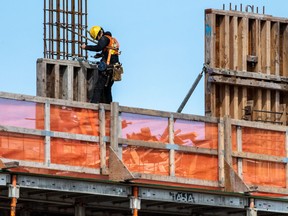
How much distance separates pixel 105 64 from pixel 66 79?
3.87 feet

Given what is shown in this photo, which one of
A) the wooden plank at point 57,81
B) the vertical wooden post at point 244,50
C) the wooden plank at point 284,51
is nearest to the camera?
the wooden plank at point 57,81

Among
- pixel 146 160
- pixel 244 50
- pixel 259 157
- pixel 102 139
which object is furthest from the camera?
pixel 244 50

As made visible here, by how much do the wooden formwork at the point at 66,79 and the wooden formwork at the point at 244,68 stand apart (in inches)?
212

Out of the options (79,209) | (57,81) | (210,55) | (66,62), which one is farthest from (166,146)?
(210,55)

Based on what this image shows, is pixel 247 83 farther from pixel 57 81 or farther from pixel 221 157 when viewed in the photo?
pixel 57 81

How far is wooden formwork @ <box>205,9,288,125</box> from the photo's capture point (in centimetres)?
4769

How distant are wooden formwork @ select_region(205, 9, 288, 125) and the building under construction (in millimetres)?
56

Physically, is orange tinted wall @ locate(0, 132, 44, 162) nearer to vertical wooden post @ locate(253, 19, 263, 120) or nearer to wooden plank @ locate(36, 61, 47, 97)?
wooden plank @ locate(36, 61, 47, 97)

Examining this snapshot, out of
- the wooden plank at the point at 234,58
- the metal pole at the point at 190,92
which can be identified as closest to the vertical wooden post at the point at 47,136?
the metal pole at the point at 190,92

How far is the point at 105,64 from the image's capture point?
42.6m

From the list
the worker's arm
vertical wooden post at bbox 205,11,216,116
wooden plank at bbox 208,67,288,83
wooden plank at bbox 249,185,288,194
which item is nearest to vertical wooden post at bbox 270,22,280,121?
wooden plank at bbox 208,67,288,83

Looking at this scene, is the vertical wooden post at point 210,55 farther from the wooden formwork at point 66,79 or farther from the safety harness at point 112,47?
the wooden formwork at point 66,79

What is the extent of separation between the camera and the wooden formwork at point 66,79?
42062 mm

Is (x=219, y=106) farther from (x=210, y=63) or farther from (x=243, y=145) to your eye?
(x=243, y=145)
